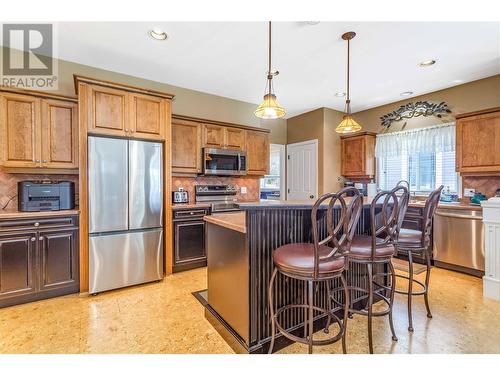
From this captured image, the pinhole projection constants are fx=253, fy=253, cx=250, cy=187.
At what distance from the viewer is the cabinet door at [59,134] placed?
9.59ft

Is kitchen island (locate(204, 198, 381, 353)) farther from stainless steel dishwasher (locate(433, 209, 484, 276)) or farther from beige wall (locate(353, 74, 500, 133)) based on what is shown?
beige wall (locate(353, 74, 500, 133))

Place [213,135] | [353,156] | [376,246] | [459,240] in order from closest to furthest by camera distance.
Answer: [376,246] → [459,240] → [213,135] → [353,156]

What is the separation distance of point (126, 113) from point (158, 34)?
0.96 metres

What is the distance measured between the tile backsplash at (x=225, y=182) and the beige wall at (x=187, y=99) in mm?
1077

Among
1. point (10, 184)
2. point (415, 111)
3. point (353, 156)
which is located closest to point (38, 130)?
point (10, 184)

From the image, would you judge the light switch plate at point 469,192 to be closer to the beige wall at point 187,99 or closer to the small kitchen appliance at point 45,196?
the beige wall at point 187,99

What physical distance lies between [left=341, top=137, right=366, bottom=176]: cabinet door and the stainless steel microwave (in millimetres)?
2274

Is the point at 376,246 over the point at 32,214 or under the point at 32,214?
under

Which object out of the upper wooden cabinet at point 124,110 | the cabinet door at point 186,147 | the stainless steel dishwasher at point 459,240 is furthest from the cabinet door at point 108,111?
the stainless steel dishwasher at point 459,240

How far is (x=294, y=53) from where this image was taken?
303cm

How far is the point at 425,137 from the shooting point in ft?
14.3

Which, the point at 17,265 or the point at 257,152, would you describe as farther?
the point at 257,152

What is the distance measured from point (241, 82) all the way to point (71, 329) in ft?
12.0

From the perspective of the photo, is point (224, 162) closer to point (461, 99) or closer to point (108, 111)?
point (108, 111)
